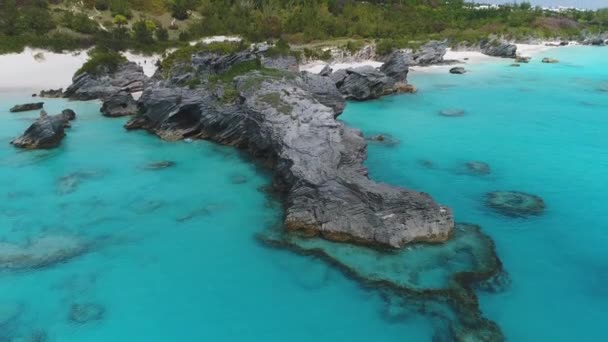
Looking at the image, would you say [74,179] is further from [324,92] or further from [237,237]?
[324,92]

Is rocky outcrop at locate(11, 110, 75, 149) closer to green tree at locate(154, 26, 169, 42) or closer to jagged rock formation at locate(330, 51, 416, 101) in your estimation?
jagged rock formation at locate(330, 51, 416, 101)

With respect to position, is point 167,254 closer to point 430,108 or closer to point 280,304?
point 280,304

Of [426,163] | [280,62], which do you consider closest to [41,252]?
[426,163]

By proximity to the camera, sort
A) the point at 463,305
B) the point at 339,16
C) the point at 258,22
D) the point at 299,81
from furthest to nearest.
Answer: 1. the point at 339,16
2. the point at 258,22
3. the point at 299,81
4. the point at 463,305

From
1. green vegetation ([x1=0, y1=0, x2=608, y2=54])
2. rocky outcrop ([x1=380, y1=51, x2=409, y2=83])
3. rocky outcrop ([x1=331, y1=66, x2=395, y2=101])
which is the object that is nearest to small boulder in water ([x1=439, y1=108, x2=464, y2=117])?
rocky outcrop ([x1=331, y1=66, x2=395, y2=101])

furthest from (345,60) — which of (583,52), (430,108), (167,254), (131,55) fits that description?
(583,52)

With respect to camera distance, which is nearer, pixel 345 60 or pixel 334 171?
pixel 334 171
